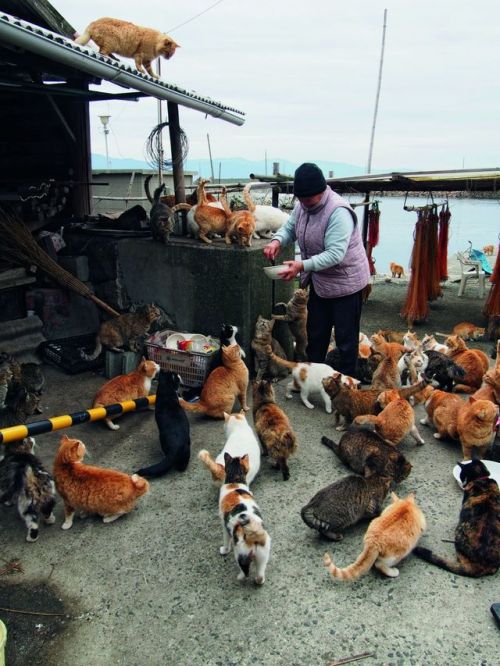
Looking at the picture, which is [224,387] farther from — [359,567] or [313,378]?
[359,567]

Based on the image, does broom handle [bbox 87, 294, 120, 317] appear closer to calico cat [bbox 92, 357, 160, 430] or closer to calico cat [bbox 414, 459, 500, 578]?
calico cat [bbox 92, 357, 160, 430]

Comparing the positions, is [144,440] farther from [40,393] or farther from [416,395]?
[416,395]

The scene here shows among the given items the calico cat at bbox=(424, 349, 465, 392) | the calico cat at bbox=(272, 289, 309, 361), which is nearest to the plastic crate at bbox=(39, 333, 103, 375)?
the calico cat at bbox=(272, 289, 309, 361)

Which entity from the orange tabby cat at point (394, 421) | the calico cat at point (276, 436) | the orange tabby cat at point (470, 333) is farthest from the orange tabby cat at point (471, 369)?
the calico cat at point (276, 436)

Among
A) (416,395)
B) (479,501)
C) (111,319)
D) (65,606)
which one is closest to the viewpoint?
(65,606)

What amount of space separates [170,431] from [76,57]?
3.22m

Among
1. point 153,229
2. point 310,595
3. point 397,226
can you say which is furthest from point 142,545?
point 397,226

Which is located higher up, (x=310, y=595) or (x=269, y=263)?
(x=269, y=263)

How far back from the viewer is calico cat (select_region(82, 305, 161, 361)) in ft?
18.8

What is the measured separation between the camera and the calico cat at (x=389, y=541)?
2.75 meters

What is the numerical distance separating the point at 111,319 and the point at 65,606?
3.74 metres

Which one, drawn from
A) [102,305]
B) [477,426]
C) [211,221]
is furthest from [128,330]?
[477,426]

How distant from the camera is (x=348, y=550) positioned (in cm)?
Answer: 315

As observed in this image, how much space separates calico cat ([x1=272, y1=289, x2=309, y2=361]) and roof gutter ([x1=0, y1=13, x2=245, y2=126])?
8.16 ft
